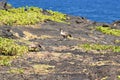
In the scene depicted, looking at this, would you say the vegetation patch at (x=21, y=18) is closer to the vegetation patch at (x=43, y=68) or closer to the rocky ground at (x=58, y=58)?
the rocky ground at (x=58, y=58)

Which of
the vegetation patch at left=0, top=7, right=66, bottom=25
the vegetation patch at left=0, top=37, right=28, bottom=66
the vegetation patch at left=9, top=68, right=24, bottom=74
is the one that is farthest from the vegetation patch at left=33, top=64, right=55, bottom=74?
the vegetation patch at left=0, top=7, right=66, bottom=25

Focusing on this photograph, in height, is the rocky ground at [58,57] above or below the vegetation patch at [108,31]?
above

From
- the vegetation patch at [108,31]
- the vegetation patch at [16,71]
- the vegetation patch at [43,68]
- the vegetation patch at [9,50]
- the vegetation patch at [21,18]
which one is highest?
the vegetation patch at [21,18]

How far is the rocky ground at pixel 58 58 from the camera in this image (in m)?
15.7

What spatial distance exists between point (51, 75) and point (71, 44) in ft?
30.4

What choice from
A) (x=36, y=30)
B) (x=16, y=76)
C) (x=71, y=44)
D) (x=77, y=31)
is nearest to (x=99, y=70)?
(x=16, y=76)

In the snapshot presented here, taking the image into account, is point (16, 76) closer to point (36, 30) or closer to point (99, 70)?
point (99, 70)

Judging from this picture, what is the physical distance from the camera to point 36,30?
27719mm

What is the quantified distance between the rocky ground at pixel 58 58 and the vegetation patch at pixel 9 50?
1.05ft

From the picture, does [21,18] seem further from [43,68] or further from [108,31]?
[43,68]

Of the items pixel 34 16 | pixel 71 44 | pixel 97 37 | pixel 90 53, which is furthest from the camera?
pixel 34 16

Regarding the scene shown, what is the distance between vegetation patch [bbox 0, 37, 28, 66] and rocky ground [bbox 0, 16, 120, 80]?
1.05 feet

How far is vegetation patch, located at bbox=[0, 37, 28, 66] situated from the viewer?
1889cm

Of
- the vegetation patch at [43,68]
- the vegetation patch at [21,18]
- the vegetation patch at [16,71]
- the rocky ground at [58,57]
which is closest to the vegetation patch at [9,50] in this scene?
the rocky ground at [58,57]
